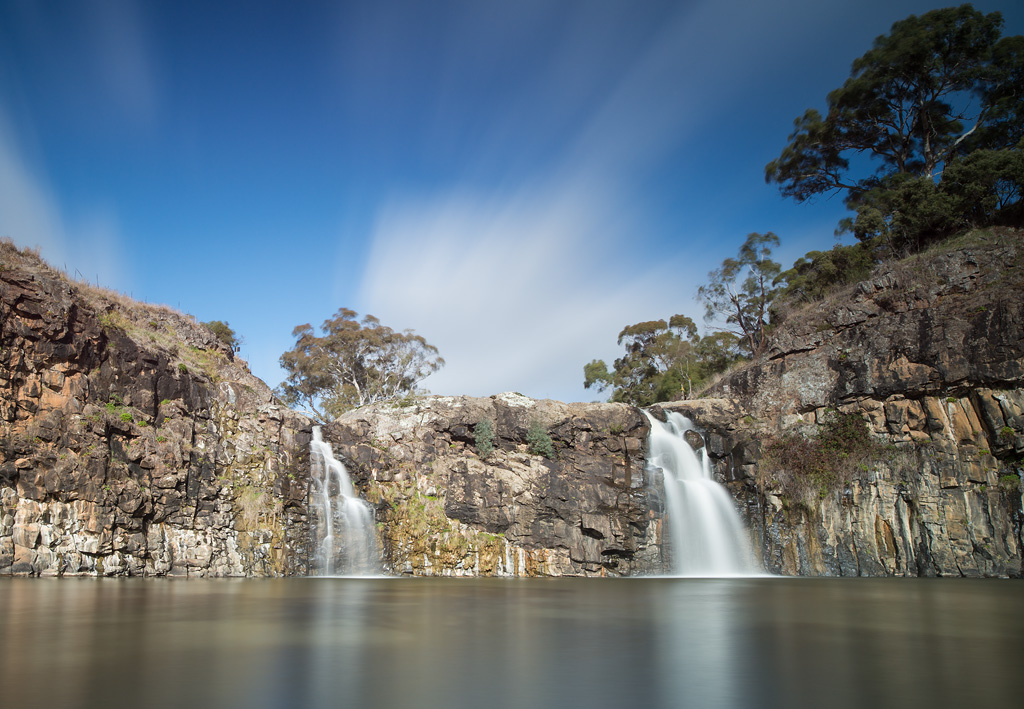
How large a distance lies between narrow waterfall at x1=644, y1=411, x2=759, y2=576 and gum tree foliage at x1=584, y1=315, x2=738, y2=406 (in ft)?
61.2

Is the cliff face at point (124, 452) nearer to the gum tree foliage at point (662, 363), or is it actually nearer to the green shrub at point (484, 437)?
the green shrub at point (484, 437)

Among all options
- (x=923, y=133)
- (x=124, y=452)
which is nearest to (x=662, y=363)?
(x=923, y=133)

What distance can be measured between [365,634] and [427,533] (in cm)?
1741

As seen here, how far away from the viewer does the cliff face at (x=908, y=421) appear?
70.6ft

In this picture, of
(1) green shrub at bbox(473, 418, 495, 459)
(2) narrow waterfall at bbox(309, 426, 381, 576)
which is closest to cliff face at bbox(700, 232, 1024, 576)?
(1) green shrub at bbox(473, 418, 495, 459)

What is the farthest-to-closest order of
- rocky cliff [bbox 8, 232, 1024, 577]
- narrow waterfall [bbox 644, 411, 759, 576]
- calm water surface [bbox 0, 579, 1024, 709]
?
narrow waterfall [bbox 644, 411, 759, 576] < rocky cliff [bbox 8, 232, 1024, 577] < calm water surface [bbox 0, 579, 1024, 709]

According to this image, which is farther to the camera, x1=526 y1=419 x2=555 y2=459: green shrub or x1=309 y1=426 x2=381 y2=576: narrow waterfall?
x1=526 y1=419 x2=555 y2=459: green shrub

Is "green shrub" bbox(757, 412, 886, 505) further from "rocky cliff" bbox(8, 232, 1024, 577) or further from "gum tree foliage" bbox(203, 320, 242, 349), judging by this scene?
"gum tree foliage" bbox(203, 320, 242, 349)

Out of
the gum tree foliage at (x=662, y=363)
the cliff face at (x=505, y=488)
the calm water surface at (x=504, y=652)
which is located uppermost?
the gum tree foliage at (x=662, y=363)

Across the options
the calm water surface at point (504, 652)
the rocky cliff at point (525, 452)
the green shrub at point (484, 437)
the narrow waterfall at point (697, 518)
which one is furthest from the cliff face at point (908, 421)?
the green shrub at point (484, 437)

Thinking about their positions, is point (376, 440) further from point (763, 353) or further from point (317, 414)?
point (317, 414)

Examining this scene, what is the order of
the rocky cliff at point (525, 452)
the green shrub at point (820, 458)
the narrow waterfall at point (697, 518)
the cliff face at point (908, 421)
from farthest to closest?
the narrow waterfall at point (697, 518) → the green shrub at point (820, 458) → the cliff face at point (908, 421) → the rocky cliff at point (525, 452)

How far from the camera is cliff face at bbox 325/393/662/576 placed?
84.2ft

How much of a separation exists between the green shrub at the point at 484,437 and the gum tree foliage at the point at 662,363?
72.8 feet
